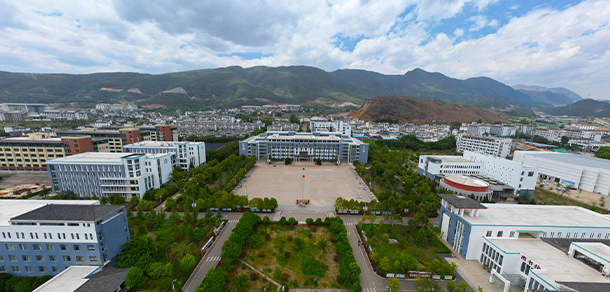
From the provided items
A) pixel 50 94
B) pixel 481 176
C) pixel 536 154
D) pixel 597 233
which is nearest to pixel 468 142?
pixel 536 154

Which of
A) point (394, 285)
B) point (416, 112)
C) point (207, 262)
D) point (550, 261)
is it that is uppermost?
point (416, 112)

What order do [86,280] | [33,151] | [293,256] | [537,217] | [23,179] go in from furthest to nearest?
[33,151] → [23,179] → [537,217] → [293,256] → [86,280]

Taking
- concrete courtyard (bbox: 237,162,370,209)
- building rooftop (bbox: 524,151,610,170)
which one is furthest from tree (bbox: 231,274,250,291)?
building rooftop (bbox: 524,151,610,170)

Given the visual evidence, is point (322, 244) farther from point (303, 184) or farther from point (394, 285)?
point (303, 184)

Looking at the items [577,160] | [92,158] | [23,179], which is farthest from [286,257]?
[577,160]

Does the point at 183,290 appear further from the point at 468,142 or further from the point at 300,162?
the point at 468,142

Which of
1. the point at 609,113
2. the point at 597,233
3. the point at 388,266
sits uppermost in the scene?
→ the point at 609,113
